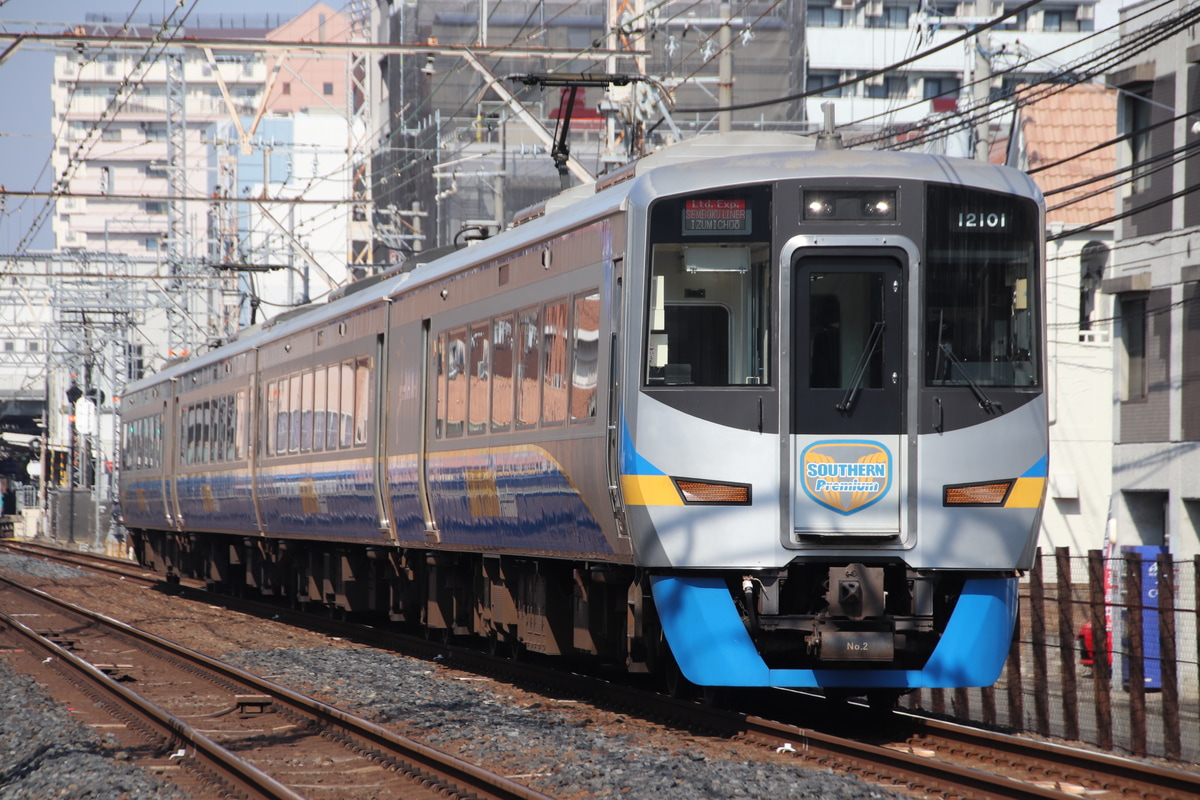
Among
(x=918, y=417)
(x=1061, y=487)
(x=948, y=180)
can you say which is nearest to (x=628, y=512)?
(x=918, y=417)

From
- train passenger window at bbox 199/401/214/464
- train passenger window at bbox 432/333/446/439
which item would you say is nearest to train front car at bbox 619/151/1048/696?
train passenger window at bbox 432/333/446/439

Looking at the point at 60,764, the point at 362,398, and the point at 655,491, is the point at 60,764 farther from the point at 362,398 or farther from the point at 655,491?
the point at 362,398

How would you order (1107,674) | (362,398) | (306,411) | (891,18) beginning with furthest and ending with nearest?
(891,18) → (306,411) → (362,398) → (1107,674)

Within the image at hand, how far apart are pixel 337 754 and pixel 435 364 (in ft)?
14.9

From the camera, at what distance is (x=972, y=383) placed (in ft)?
27.2

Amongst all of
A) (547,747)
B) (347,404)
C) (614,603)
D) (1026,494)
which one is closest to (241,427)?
(347,404)

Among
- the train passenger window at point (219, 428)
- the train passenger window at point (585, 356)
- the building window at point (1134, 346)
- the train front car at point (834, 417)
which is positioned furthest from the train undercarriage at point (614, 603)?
the building window at point (1134, 346)

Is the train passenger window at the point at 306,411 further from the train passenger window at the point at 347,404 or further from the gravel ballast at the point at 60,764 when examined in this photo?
the gravel ballast at the point at 60,764

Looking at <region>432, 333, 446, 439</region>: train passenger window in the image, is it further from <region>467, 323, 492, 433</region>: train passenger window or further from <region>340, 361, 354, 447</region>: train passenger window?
<region>340, 361, 354, 447</region>: train passenger window

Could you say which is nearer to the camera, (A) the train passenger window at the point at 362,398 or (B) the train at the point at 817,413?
(B) the train at the point at 817,413

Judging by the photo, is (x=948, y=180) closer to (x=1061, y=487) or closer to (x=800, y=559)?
(x=800, y=559)

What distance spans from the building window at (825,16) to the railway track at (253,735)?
53.8m

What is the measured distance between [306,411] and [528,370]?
666cm

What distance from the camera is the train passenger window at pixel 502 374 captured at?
10.7 meters
